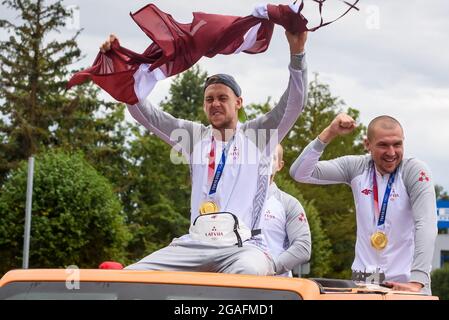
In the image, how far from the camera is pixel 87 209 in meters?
28.7

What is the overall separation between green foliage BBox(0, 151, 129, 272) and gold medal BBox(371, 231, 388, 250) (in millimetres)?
22422

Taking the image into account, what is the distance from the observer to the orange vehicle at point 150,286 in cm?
380

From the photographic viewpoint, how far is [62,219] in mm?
27984

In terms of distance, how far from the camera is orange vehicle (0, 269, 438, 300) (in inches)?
150

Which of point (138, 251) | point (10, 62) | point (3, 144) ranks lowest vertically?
point (138, 251)

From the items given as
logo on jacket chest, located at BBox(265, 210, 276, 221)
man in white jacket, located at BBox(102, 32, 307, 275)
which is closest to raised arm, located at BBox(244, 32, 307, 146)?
man in white jacket, located at BBox(102, 32, 307, 275)

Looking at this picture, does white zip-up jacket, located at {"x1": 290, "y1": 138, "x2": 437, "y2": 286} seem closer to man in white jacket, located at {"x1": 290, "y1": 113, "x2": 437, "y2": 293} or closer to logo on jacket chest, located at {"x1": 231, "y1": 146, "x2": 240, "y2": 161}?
man in white jacket, located at {"x1": 290, "y1": 113, "x2": 437, "y2": 293}

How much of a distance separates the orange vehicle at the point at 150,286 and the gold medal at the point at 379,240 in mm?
1814

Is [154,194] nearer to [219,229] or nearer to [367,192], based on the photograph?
[367,192]

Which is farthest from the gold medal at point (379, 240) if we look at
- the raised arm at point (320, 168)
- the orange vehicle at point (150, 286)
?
the orange vehicle at point (150, 286)

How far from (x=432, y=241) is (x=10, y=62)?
39.7 metres

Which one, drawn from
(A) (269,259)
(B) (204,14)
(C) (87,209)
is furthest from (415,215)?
(C) (87,209)

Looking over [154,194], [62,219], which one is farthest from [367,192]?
[154,194]
